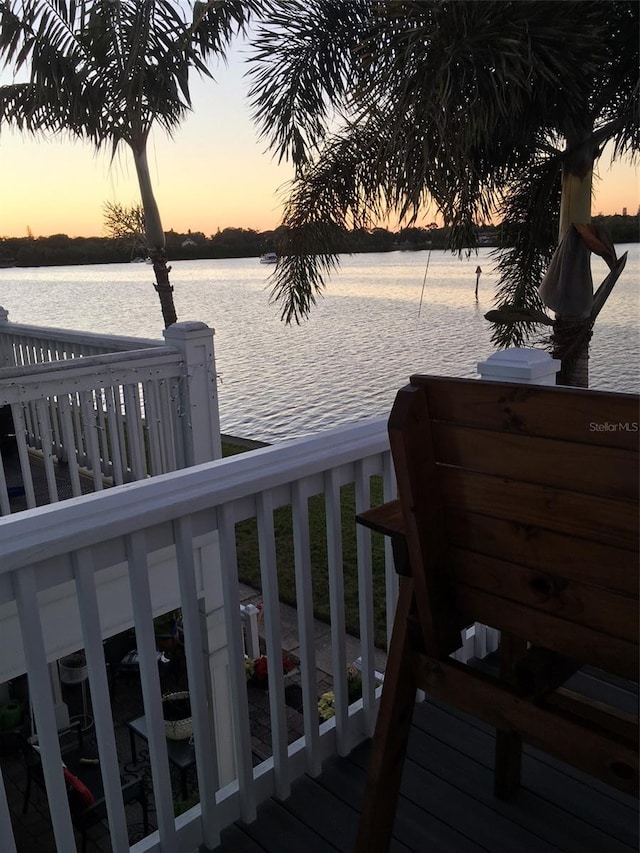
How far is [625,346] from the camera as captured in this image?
19.2 meters

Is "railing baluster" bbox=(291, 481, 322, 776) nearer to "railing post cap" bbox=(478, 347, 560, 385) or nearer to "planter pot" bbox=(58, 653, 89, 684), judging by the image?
"railing post cap" bbox=(478, 347, 560, 385)

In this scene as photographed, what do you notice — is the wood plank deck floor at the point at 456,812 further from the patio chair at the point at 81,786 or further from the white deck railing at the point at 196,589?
the patio chair at the point at 81,786

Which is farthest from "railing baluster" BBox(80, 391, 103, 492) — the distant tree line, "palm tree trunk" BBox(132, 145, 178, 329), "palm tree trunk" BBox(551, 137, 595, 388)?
"palm tree trunk" BBox(132, 145, 178, 329)

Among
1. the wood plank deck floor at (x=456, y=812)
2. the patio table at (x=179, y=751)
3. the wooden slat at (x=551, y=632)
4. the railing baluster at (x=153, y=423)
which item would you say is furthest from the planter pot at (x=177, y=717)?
the wooden slat at (x=551, y=632)

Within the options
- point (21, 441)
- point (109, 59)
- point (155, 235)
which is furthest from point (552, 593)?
point (155, 235)

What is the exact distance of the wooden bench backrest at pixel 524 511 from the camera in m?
1.04

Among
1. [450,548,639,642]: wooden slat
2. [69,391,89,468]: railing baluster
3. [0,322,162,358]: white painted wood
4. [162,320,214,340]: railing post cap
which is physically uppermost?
[162,320,214,340]: railing post cap

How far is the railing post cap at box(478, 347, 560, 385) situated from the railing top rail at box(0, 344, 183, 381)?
2.51 m

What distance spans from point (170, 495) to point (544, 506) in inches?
28.2

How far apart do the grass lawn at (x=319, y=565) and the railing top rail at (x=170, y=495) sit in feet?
19.0

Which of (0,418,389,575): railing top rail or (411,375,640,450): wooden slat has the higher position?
(411,375,640,450): wooden slat

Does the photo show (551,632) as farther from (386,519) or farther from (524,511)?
(386,519)

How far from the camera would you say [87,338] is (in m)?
4.80

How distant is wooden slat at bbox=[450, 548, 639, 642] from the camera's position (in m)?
1.08
